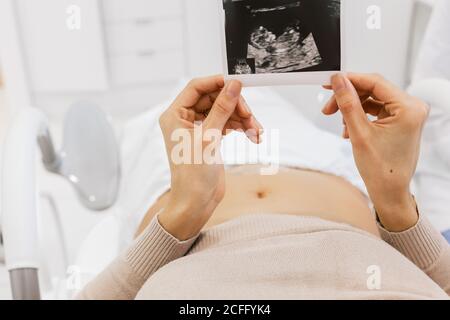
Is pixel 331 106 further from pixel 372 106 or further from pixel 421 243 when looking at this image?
pixel 421 243

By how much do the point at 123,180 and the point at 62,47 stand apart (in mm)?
1202

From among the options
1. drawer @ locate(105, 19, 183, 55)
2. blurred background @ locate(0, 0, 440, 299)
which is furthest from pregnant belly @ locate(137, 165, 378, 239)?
drawer @ locate(105, 19, 183, 55)

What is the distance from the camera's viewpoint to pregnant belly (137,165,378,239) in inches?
33.4

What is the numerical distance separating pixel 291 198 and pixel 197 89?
32cm

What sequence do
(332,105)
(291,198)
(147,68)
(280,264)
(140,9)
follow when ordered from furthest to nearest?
(147,68), (140,9), (291,198), (332,105), (280,264)

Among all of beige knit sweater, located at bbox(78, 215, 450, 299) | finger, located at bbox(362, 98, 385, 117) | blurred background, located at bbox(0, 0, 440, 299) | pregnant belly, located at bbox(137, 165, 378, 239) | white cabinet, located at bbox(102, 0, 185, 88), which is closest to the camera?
beige knit sweater, located at bbox(78, 215, 450, 299)

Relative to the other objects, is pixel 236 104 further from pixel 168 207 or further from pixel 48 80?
pixel 48 80

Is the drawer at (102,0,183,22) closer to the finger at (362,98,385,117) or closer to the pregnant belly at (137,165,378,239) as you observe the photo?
the pregnant belly at (137,165,378,239)

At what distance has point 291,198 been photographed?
2.93ft

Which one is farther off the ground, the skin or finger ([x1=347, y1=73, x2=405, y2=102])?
finger ([x1=347, y1=73, x2=405, y2=102])

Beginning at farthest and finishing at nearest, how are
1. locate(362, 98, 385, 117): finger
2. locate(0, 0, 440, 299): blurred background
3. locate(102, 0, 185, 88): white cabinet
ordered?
locate(102, 0, 185, 88): white cabinet
locate(0, 0, 440, 299): blurred background
locate(362, 98, 385, 117): finger

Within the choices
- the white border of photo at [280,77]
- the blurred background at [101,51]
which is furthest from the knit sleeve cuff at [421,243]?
the blurred background at [101,51]

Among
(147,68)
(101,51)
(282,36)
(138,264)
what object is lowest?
(138,264)

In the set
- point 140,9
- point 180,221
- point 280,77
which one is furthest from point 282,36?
point 140,9
